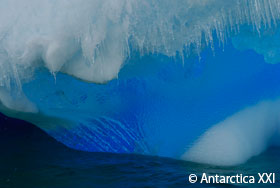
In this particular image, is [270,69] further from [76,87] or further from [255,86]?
[76,87]

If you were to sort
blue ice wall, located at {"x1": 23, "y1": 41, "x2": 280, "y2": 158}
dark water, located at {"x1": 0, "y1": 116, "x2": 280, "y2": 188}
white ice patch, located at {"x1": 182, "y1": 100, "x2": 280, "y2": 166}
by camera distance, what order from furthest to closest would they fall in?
white ice patch, located at {"x1": 182, "y1": 100, "x2": 280, "y2": 166} → blue ice wall, located at {"x1": 23, "y1": 41, "x2": 280, "y2": 158} → dark water, located at {"x1": 0, "y1": 116, "x2": 280, "y2": 188}

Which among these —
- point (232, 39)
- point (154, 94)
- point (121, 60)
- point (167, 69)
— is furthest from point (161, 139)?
point (232, 39)

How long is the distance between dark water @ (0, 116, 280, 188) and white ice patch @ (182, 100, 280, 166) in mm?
143

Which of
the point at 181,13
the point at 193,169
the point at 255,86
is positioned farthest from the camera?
the point at 255,86

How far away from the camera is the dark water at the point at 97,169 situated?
345 cm

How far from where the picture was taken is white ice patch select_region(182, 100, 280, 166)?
13.8 ft

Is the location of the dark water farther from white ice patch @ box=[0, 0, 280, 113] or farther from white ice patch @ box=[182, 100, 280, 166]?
white ice patch @ box=[0, 0, 280, 113]

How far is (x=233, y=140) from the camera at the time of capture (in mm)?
4312

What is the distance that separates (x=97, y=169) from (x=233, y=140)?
1831mm

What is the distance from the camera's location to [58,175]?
12.3ft

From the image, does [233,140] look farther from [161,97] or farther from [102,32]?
[102,32]

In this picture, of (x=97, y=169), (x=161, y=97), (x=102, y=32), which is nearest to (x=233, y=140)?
(x=161, y=97)

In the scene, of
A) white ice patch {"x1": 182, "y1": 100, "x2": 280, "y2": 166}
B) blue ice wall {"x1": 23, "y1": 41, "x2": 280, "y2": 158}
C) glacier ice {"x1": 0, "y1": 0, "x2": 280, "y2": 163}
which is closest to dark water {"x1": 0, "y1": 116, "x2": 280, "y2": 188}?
white ice patch {"x1": 182, "y1": 100, "x2": 280, "y2": 166}

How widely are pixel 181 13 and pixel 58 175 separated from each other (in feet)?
7.62
